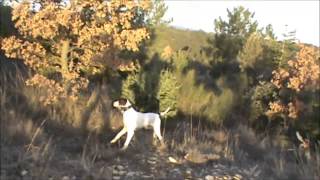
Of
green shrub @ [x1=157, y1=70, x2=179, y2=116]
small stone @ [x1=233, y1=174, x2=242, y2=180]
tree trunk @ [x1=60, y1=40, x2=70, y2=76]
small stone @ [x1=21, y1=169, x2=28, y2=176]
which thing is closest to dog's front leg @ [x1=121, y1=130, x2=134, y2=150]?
small stone @ [x1=233, y1=174, x2=242, y2=180]

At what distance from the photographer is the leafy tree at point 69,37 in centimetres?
1012

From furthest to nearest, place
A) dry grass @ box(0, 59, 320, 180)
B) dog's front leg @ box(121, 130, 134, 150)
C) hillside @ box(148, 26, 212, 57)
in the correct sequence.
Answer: hillside @ box(148, 26, 212, 57) < dog's front leg @ box(121, 130, 134, 150) < dry grass @ box(0, 59, 320, 180)

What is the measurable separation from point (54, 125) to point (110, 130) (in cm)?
106

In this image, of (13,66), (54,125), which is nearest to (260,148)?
(54,125)

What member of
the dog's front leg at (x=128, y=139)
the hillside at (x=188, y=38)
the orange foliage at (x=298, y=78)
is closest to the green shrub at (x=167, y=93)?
the orange foliage at (x=298, y=78)

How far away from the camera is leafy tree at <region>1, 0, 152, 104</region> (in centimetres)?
1012

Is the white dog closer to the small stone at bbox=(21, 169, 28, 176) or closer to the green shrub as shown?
the small stone at bbox=(21, 169, 28, 176)

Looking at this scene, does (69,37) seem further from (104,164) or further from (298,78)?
(298,78)

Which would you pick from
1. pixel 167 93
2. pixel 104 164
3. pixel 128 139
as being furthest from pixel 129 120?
pixel 167 93

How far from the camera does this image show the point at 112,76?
15320 millimetres

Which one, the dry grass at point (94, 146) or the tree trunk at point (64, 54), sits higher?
the tree trunk at point (64, 54)

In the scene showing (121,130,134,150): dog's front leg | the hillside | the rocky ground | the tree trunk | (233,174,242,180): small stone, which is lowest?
(233,174,242,180): small stone

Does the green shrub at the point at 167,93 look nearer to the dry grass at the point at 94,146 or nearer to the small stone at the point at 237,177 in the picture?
the dry grass at the point at 94,146

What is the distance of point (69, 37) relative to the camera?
1114 cm
